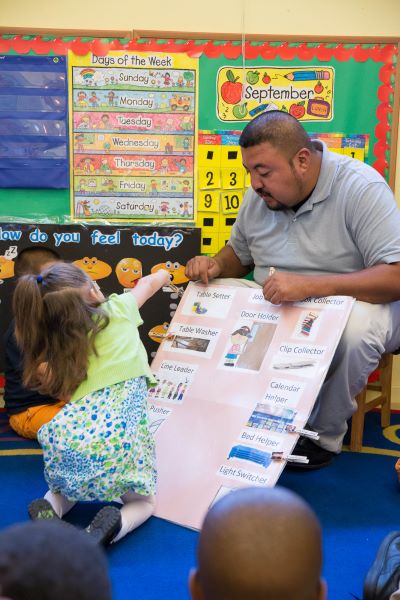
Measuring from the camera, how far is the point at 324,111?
3072mm

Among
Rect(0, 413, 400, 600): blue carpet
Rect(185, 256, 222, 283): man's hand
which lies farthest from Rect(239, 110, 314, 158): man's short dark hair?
Rect(0, 413, 400, 600): blue carpet

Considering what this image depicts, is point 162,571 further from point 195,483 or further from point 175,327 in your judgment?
point 175,327

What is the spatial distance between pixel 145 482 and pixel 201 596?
1.06 metres

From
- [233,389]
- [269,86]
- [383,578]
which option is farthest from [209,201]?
[383,578]

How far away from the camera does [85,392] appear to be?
1896mm

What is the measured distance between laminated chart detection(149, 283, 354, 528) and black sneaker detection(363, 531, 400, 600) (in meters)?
0.43

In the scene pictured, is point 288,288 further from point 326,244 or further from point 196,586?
point 196,586

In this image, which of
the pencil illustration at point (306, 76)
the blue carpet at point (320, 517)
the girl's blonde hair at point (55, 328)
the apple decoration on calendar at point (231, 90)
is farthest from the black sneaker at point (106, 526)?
the pencil illustration at point (306, 76)

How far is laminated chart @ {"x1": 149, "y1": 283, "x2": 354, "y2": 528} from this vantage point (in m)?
1.98

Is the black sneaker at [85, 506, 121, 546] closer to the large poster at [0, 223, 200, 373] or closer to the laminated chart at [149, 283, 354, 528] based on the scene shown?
the laminated chart at [149, 283, 354, 528]

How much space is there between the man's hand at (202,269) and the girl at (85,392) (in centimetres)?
59

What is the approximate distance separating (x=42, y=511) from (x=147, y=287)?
791mm

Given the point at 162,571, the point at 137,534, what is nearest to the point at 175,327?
the point at 137,534

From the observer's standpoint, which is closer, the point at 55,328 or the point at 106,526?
the point at 106,526
